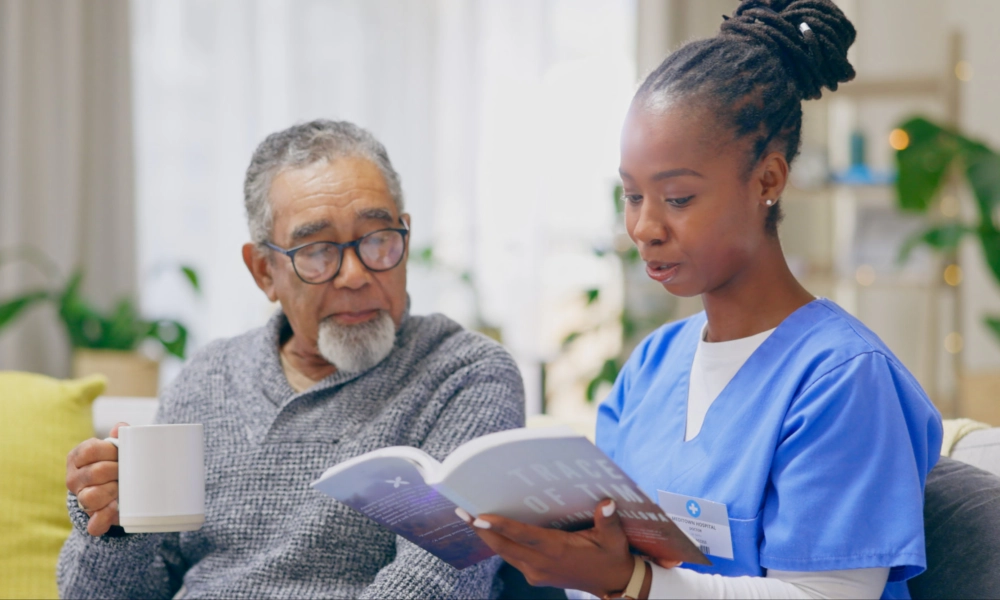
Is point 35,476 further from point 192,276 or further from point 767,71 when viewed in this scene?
point 192,276

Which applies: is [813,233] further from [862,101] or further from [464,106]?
[464,106]

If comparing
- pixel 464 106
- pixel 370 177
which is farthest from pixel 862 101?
pixel 370 177

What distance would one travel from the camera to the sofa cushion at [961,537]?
3.46 ft

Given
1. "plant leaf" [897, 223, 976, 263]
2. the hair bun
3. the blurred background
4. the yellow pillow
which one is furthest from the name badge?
the blurred background

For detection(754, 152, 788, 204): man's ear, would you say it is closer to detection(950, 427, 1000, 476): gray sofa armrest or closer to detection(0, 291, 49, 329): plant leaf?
detection(950, 427, 1000, 476): gray sofa armrest

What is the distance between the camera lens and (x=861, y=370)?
0.90 m

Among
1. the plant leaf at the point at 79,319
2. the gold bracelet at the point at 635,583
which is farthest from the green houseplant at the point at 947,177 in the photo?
the plant leaf at the point at 79,319

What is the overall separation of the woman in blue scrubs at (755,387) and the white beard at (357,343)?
0.46 m

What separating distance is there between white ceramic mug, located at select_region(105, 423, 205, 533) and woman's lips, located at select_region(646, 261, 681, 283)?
0.55m

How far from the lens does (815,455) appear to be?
89 cm

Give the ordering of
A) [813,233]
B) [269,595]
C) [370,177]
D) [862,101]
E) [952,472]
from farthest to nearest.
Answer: [813,233] → [862,101] → [370,177] → [269,595] → [952,472]

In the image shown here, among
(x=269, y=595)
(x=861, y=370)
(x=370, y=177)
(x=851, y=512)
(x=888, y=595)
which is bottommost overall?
(x=269, y=595)

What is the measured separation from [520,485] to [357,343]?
2.04 feet

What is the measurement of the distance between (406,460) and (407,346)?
1.92 ft
